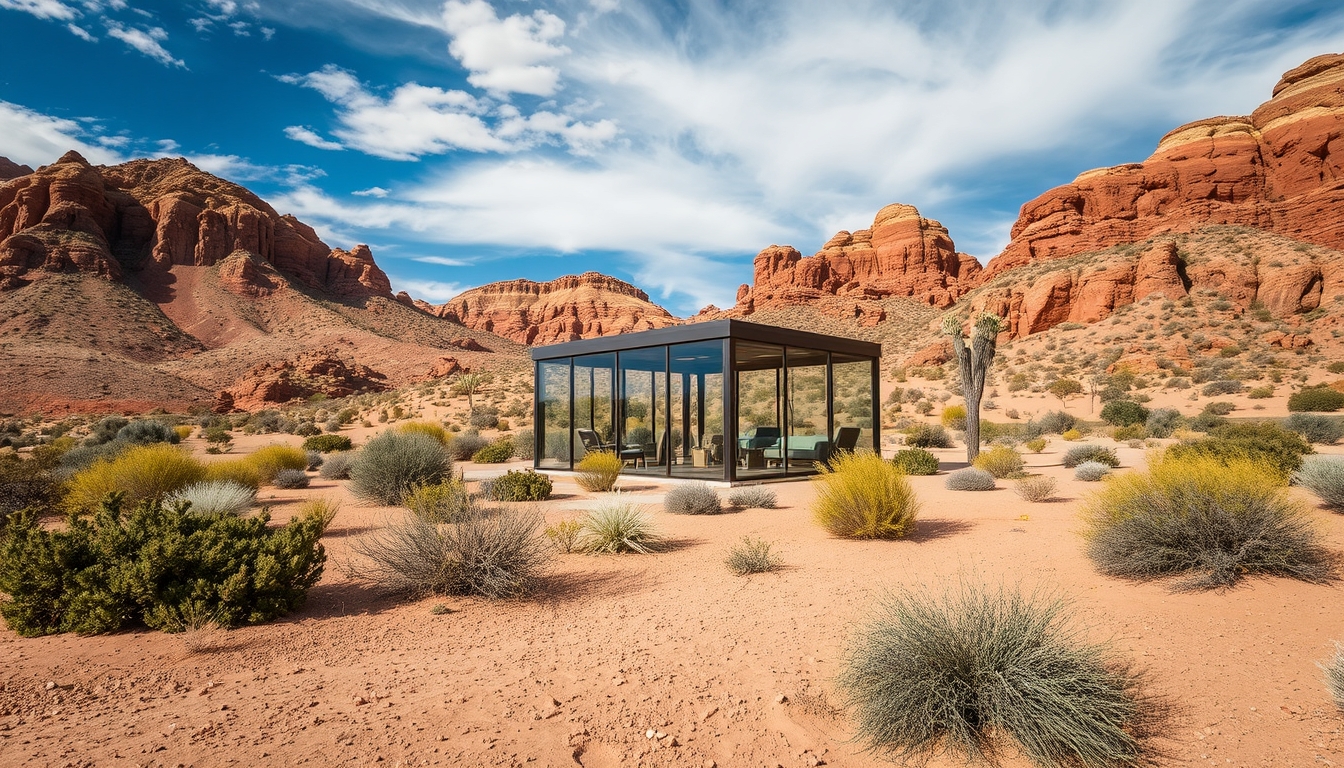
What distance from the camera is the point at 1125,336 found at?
33594 millimetres

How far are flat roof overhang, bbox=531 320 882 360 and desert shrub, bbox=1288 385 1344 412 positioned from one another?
61.2ft

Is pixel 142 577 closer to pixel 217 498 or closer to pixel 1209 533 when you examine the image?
pixel 217 498

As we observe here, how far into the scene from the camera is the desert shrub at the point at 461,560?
17.2ft

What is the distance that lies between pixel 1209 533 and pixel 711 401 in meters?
12.6

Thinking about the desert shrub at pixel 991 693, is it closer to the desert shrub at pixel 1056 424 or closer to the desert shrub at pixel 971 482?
the desert shrub at pixel 971 482

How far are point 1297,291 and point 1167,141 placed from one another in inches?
1021

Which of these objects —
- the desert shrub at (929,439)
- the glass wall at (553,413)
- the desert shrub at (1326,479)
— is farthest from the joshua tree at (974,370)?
the glass wall at (553,413)

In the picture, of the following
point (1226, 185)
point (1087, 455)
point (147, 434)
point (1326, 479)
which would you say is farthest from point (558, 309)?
point (1326, 479)

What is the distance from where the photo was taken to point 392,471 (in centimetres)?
1039

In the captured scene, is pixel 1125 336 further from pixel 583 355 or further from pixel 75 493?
pixel 75 493

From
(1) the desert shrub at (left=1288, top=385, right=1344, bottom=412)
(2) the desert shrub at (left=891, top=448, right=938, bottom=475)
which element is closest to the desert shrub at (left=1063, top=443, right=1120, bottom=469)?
(2) the desert shrub at (left=891, top=448, right=938, bottom=475)

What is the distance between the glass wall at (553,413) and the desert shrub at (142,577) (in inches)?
408

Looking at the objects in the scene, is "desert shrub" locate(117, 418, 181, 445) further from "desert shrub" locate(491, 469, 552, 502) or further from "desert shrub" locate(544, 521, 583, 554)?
"desert shrub" locate(544, 521, 583, 554)

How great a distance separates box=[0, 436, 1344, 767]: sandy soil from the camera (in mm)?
2760
